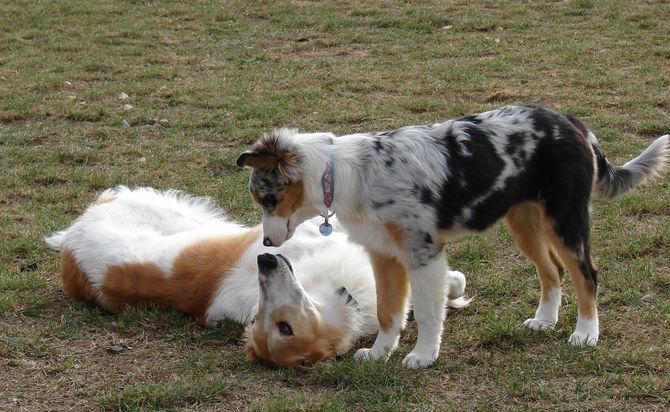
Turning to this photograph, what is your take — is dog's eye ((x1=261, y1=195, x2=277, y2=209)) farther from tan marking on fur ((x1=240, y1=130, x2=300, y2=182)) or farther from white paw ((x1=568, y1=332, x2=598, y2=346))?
white paw ((x1=568, y1=332, x2=598, y2=346))

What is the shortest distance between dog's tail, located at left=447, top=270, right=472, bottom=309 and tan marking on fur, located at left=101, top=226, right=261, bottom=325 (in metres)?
1.38

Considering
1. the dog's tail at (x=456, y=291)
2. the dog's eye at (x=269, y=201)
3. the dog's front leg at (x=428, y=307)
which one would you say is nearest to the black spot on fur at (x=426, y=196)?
the dog's front leg at (x=428, y=307)

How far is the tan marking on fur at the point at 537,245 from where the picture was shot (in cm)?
560

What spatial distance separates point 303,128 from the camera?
10.1 meters

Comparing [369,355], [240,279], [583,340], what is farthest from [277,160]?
[583,340]

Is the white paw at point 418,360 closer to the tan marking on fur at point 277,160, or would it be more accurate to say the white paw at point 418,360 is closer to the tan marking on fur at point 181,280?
the tan marking on fur at point 277,160

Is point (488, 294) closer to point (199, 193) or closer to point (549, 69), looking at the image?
point (199, 193)

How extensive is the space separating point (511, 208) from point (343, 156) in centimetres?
114

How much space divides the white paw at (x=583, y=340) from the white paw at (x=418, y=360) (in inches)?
32.0

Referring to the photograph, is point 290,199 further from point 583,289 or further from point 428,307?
point 583,289

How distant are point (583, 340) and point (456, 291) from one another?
3.23 feet

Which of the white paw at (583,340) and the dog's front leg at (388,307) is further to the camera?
the dog's front leg at (388,307)

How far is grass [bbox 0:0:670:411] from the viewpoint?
5016mm

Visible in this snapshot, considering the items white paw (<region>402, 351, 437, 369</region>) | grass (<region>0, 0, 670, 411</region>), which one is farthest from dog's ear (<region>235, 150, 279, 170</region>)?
white paw (<region>402, 351, 437, 369</region>)
